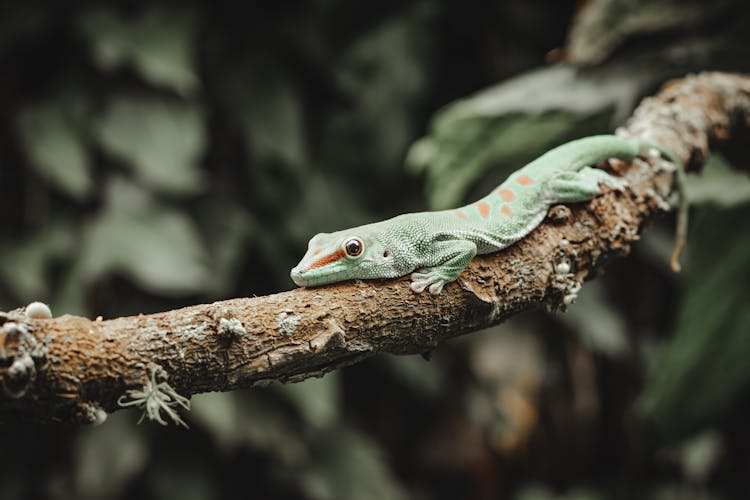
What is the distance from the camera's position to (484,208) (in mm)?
1778

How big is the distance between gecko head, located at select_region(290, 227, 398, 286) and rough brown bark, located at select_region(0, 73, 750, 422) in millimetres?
29

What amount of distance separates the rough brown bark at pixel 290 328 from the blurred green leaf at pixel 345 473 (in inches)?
95.9


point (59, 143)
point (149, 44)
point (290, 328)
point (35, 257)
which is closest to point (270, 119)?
point (149, 44)

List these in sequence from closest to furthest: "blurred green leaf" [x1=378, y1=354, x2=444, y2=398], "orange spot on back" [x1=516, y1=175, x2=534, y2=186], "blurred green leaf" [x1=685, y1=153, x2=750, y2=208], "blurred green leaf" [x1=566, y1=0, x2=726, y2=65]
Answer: "orange spot on back" [x1=516, y1=175, x2=534, y2=186] < "blurred green leaf" [x1=685, y1=153, x2=750, y2=208] < "blurred green leaf" [x1=566, y1=0, x2=726, y2=65] < "blurred green leaf" [x1=378, y1=354, x2=444, y2=398]

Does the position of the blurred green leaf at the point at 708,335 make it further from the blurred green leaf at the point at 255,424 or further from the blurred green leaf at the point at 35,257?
the blurred green leaf at the point at 35,257

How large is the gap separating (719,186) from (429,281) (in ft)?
4.90

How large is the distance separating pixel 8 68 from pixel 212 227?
4.47ft

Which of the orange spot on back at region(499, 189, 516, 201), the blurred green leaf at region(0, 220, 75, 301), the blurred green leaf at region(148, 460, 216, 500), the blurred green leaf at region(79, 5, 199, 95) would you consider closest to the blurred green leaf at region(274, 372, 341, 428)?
the blurred green leaf at region(148, 460, 216, 500)

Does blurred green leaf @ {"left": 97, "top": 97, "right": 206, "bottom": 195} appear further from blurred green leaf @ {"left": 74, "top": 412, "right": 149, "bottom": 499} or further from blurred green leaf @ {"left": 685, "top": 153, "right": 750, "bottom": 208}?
blurred green leaf @ {"left": 685, "top": 153, "right": 750, "bottom": 208}

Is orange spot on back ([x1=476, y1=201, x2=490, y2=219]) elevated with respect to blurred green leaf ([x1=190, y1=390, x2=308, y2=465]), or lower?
lower

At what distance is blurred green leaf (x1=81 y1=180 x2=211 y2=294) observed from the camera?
3.38 metres

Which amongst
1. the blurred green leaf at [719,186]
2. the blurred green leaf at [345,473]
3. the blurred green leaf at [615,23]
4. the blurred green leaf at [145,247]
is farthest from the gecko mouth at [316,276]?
the blurred green leaf at [345,473]

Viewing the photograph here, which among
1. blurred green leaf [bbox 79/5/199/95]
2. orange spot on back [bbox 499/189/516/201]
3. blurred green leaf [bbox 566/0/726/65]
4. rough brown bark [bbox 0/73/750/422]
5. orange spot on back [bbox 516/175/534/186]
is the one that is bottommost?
rough brown bark [bbox 0/73/750/422]

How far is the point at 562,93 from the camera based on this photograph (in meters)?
2.57
